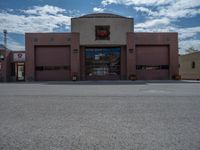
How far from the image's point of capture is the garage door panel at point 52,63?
39375mm

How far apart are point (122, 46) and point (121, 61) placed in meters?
2.21

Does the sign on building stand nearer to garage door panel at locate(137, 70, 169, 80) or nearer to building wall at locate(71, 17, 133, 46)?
building wall at locate(71, 17, 133, 46)

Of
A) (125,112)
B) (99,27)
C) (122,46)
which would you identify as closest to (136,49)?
(122,46)

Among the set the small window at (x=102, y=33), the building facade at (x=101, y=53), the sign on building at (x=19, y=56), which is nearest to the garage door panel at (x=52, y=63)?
the building facade at (x=101, y=53)

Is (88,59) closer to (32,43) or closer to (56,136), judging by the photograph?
(32,43)

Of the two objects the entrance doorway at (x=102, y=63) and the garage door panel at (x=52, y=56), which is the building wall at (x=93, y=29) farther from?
the garage door panel at (x=52, y=56)

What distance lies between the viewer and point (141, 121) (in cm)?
803

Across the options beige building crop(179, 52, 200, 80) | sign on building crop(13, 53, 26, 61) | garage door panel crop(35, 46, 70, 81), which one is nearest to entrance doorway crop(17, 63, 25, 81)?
sign on building crop(13, 53, 26, 61)

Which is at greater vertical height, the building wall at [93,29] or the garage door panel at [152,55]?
the building wall at [93,29]

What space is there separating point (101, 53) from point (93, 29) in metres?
4.12

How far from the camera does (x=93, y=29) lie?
38469mm

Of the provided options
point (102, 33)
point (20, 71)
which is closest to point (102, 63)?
point (102, 33)

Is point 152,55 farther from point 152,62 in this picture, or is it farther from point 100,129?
point 100,129

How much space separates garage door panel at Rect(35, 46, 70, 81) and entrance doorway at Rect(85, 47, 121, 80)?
10.4ft
